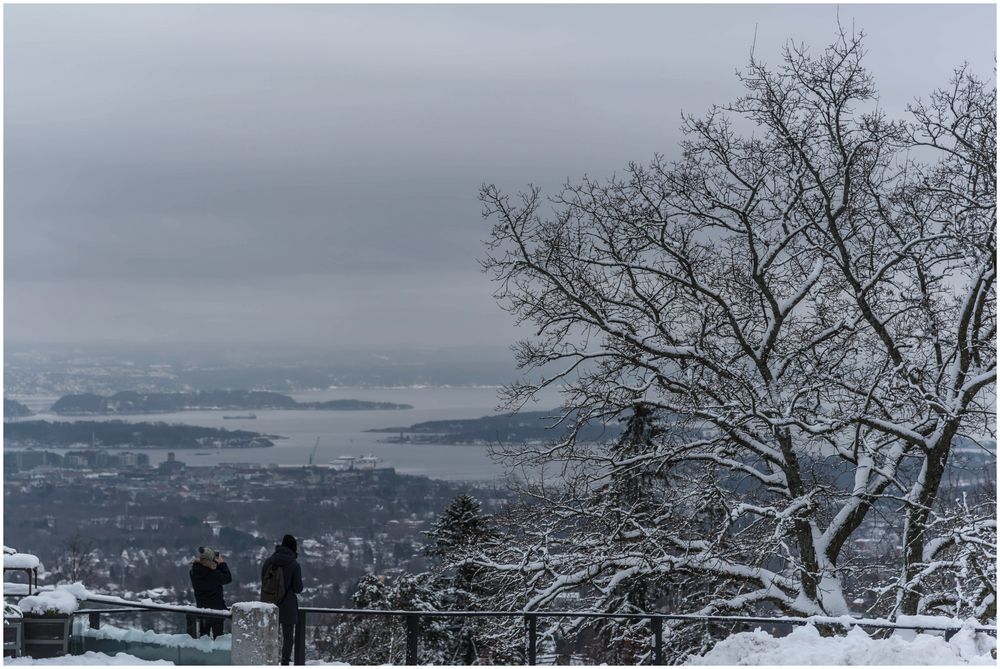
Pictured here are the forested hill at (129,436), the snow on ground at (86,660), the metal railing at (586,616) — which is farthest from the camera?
the forested hill at (129,436)

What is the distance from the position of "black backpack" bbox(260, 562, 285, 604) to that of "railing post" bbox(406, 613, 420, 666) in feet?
4.96

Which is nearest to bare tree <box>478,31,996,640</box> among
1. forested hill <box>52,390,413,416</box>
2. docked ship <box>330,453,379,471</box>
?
docked ship <box>330,453,379,471</box>

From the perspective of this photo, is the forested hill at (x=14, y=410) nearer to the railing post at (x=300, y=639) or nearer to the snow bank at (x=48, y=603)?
the snow bank at (x=48, y=603)

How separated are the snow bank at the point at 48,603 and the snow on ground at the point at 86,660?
501 millimetres

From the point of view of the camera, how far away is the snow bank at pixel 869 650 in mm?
11430

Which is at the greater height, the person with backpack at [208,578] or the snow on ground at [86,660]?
the person with backpack at [208,578]

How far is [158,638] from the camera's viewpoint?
492 inches

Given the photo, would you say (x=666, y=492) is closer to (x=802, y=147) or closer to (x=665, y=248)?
(x=665, y=248)

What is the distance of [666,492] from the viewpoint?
2006cm

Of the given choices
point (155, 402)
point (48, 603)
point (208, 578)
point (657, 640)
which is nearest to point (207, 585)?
point (208, 578)

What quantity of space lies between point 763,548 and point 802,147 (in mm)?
6552

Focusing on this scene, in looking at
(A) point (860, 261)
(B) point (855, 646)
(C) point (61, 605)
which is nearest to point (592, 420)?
(A) point (860, 261)

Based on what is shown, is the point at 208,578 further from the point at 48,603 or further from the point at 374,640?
the point at 374,640

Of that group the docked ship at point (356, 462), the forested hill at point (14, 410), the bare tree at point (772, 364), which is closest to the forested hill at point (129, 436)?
the forested hill at point (14, 410)
